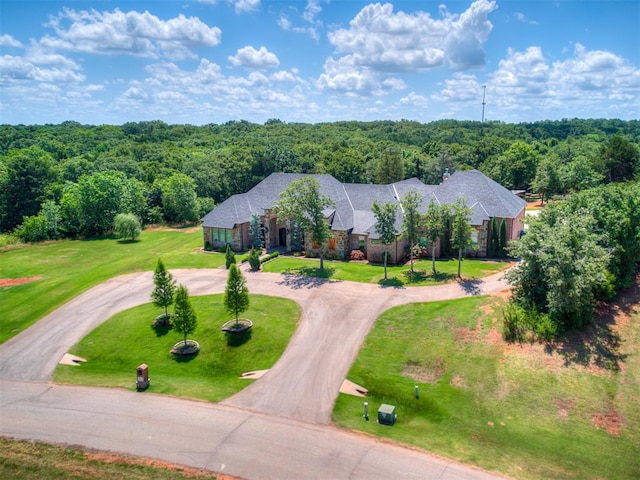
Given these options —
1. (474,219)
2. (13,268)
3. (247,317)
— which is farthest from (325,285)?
(13,268)

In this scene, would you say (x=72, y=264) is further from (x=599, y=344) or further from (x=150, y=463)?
(x=599, y=344)

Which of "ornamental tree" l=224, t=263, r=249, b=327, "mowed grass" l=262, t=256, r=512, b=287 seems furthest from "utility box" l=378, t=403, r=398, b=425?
"mowed grass" l=262, t=256, r=512, b=287

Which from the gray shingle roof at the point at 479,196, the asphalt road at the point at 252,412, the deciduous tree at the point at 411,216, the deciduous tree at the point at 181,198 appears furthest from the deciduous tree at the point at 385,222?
the deciduous tree at the point at 181,198

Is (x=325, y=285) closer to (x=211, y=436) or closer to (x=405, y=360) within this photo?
(x=405, y=360)

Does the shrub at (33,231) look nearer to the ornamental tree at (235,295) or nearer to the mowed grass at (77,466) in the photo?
the ornamental tree at (235,295)

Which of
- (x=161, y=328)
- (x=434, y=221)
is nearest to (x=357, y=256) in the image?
(x=434, y=221)
